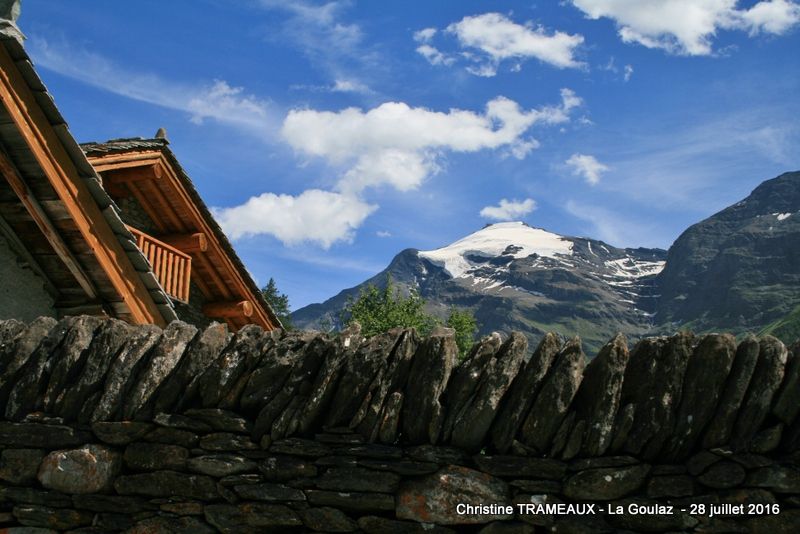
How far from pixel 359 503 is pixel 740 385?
7.67ft

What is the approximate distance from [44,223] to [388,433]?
576cm

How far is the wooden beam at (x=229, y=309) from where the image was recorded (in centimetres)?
1485

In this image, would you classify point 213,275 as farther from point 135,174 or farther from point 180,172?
point 135,174

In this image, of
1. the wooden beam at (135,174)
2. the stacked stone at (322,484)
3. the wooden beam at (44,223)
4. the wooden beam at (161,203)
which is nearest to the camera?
the stacked stone at (322,484)

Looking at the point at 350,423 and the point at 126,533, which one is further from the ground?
the point at 350,423

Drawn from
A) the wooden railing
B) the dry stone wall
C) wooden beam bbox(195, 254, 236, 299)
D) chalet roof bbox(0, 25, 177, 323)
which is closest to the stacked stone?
the dry stone wall

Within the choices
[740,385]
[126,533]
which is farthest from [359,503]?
[740,385]

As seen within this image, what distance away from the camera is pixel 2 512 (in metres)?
5.36

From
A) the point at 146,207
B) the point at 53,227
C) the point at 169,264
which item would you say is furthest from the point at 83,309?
the point at 146,207

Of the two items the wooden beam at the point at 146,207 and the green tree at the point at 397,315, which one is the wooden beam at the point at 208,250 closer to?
the wooden beam at the point at 146,207

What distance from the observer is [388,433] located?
15.6ft

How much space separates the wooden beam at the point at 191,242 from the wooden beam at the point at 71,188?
3.94 metres

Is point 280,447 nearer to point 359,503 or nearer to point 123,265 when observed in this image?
point 359,503

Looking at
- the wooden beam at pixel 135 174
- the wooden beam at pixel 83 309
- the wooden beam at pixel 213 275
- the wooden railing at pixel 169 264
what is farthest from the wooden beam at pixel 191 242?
the wooden beam at pixel 83 309
